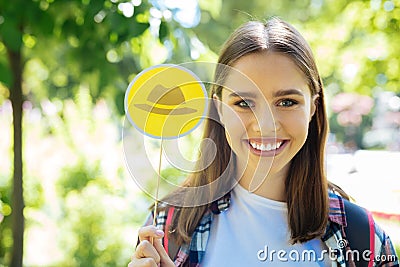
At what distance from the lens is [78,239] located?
9.12 ft

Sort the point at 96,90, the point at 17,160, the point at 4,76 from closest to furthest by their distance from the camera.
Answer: the point at 4,76
the point at 96,90
the point at 17,160

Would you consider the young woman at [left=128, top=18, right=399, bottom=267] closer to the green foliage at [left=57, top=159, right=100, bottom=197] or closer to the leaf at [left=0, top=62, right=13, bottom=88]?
the leaf at [left=0, top=62, right=13, bottom=88]

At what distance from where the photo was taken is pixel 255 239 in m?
0.94

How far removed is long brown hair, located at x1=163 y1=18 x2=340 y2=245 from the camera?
91cm

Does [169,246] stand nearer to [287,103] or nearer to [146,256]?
[146,256]

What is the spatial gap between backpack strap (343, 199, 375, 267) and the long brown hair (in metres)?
0.04

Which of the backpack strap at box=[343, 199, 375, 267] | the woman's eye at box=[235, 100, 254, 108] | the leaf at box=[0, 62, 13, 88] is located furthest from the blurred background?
the backpack strap at box=[343, 199, 375, 267]

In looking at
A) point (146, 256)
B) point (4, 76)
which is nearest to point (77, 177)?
point (4, 76)

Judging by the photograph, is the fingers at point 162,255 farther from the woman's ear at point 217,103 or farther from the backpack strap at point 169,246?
the woman's ear at point 217,103

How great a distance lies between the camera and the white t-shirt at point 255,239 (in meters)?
0.91

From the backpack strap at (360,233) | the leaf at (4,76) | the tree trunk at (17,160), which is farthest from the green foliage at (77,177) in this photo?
the backpack strap at (360,233)

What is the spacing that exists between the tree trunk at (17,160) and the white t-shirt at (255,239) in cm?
133

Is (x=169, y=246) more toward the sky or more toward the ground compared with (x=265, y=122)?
more toward the ground

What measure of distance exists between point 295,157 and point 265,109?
156mm
